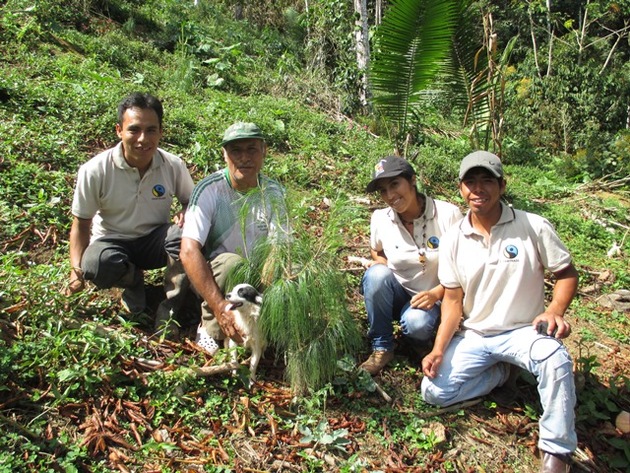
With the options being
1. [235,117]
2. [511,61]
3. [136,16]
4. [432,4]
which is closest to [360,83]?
[235,117]

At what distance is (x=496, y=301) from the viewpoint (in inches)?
111

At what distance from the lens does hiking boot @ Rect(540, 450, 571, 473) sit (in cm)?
245

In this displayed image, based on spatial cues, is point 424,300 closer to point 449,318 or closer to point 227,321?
point 449,318

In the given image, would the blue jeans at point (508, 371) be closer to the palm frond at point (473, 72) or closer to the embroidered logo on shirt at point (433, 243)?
the embroidered logo on shirt at point (433, 243)

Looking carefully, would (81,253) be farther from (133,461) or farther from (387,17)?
(387,17)

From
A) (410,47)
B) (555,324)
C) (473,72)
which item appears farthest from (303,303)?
(473,72)

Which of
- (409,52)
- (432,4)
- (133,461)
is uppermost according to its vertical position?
(432,4)

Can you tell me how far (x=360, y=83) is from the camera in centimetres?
923

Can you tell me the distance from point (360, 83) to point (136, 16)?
5180mm

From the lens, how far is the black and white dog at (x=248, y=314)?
2.74 metres

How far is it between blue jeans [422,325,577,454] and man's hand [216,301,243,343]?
1.12 meters

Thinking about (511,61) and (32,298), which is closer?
(32,298)

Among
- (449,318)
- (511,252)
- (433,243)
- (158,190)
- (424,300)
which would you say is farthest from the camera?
(158,190)

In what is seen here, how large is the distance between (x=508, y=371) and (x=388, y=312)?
781mm
